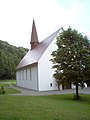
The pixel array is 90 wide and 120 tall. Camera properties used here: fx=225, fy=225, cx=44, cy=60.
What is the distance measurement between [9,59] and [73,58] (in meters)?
64.8

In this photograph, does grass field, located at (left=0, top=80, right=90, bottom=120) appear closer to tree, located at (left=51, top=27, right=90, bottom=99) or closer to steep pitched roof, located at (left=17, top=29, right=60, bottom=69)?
tree, located at (left=51, top=27, right=90, bottom=99)

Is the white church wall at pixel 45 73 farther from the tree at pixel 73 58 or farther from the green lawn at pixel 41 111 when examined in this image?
the green lawn at pixel 41 111

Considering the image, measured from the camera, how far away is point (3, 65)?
76938 millimetres

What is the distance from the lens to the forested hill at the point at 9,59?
255ft

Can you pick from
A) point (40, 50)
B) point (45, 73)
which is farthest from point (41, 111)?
point (40, 50)

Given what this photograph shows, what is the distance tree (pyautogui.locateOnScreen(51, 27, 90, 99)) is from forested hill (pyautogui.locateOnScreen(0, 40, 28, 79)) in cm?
5559

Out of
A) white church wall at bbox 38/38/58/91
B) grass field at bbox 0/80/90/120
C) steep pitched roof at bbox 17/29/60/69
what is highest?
steep pitched roof at bbox 17/29/60/69

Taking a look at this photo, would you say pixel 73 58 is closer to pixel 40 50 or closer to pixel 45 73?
pixel 45 73

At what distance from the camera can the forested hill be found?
3065 inches

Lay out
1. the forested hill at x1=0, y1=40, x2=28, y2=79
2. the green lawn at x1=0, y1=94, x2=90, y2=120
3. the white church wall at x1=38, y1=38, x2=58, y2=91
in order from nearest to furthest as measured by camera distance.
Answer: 1. the green lawn at x1=0, y1=94, x2=90, y2=120
2. the white church wall at x1=38, y1=38, x2=58, y2=91
3. the forested hill at x1=0, y1=40, x2=28, y2=79

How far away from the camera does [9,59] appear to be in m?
83.6

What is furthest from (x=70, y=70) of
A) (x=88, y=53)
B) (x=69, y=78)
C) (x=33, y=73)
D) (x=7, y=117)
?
(x=33, y=73)

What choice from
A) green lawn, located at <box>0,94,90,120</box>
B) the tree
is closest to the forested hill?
the tree

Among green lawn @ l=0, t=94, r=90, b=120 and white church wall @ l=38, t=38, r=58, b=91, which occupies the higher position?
white church wall @ l=38, t=38, r=58, b=91
